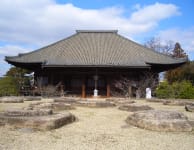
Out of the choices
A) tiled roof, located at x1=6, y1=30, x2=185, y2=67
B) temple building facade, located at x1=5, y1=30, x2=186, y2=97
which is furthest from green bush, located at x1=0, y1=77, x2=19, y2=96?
tiled roof, located at x1=6, y1=30, x2=185, y2=67

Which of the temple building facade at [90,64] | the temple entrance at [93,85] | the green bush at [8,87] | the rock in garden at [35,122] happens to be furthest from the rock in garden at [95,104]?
the green bush at [8,87]

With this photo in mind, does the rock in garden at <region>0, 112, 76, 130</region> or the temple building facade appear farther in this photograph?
the temple building facade

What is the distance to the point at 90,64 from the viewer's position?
1942 cm

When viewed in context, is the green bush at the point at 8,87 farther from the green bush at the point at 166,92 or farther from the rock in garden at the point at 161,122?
the rock in garden at the point at 161,122

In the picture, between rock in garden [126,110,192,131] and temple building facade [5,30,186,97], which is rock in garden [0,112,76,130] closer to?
rock in garden [126,110,192,131]

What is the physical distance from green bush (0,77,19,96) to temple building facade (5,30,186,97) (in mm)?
1429

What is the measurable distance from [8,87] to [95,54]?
7249 millimetres

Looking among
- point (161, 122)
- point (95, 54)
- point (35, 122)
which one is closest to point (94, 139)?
point (35, 122)

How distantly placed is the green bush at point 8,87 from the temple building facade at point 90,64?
1429 mm

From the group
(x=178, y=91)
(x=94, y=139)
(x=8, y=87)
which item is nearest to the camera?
(x=94, y=139)

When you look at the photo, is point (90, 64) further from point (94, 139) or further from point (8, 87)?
point (94, 139)

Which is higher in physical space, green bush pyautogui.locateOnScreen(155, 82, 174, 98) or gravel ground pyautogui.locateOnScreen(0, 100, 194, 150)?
green bush pyautogui.locateOnScreen(155, 82, 174, 98)

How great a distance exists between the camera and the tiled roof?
20.0 meters

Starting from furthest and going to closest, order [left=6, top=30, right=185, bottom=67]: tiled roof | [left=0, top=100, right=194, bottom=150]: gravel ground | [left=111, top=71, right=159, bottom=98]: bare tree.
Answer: [left=111, top=71, right=159, bottom=98]: bare tree, [left=6, top=30, right=185, bottom=67]: tiled roof, [left=0, top=100, right=194, bottom=150]: gravel ground
